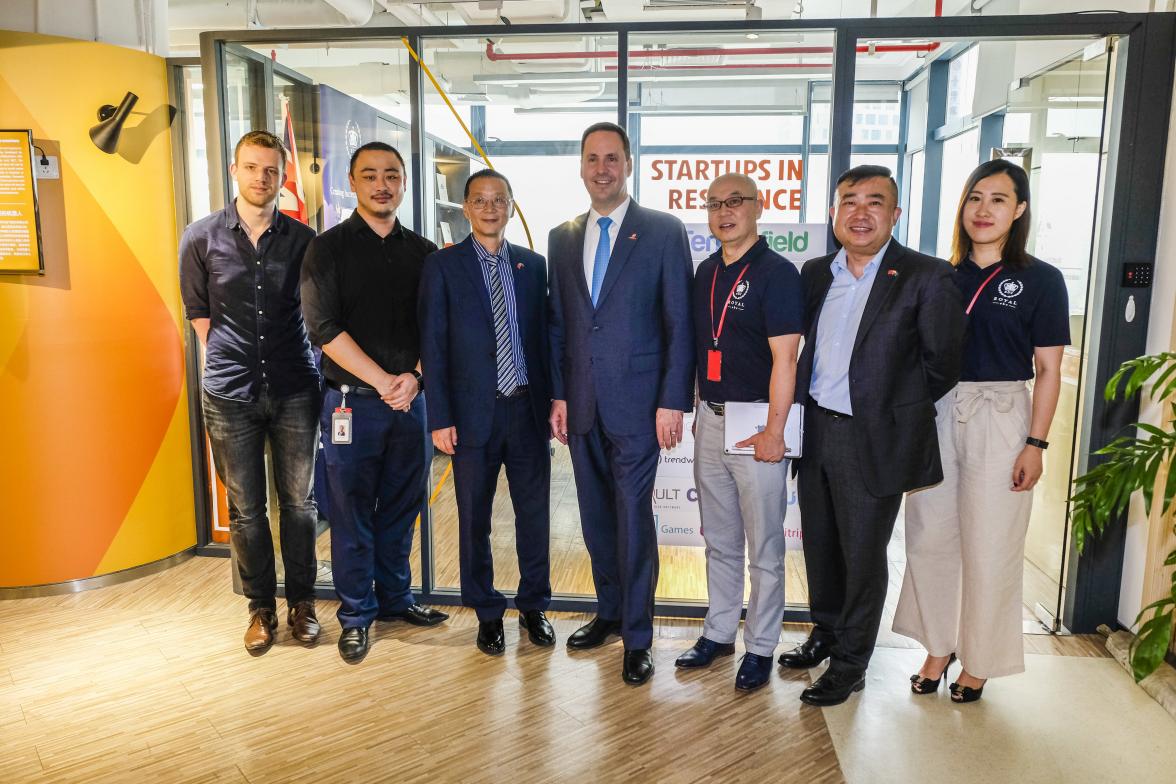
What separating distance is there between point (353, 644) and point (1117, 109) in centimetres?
353

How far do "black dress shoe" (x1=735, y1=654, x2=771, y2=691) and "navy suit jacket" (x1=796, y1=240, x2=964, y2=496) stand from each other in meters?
0.76

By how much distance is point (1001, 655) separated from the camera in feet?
8.45

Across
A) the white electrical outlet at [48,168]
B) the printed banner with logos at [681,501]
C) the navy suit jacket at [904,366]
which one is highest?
the white electrical outlet at [48,168]

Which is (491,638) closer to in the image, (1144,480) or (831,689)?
(831,689)

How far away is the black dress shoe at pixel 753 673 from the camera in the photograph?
2705mm

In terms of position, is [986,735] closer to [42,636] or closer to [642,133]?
[642,133]

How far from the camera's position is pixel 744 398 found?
2598 mm

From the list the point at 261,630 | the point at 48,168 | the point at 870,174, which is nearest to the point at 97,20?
the point at 48,168

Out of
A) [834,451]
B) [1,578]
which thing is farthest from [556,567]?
[1,578]

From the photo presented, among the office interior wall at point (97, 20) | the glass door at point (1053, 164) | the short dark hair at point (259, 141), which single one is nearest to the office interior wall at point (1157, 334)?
the glass door at point (1053, 164)

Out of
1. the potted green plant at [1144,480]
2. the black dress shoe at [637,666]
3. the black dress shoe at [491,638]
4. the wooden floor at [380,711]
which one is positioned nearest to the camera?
the potted green plant at [1144,480]

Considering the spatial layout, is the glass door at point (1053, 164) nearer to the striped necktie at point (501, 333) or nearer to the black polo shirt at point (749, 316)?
the black polo shirt at point (749, 316)

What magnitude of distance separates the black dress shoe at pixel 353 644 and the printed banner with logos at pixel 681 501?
126 centimetres

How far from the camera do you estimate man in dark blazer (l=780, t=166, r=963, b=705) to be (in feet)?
7.80
